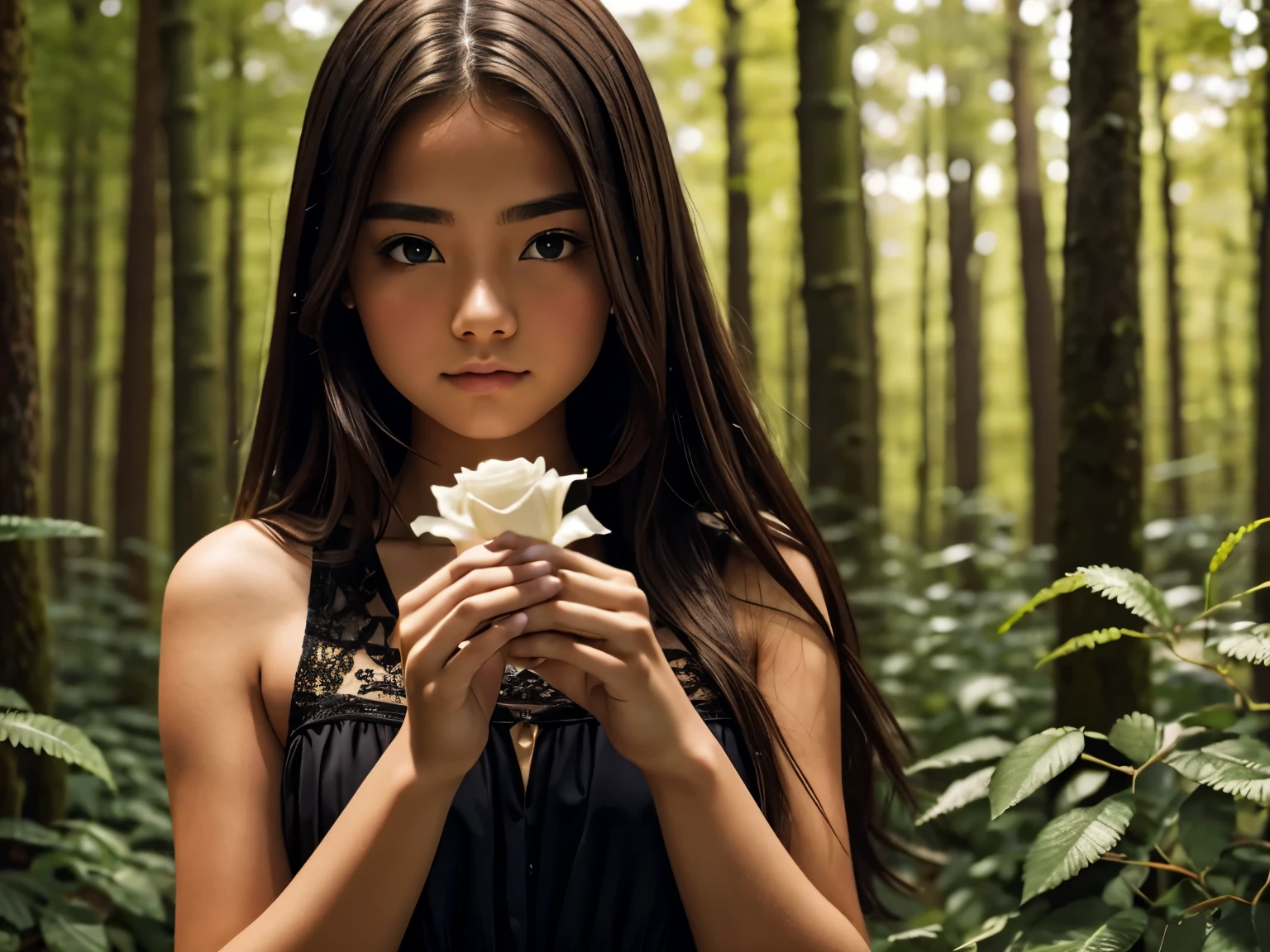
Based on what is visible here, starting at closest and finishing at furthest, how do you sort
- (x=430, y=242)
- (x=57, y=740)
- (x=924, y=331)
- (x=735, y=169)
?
(x=430, y=242)
(x=57, y=740)
(x=735, y=169)
(x=924, y=331)

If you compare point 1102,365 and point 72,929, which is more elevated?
point 1102,365

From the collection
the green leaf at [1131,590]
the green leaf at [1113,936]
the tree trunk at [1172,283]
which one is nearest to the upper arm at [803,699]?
the green leaf at [1113,936]

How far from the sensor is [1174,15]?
8664 millimetres

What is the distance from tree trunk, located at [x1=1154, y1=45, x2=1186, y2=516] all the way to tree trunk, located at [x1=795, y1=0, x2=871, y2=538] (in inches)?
218

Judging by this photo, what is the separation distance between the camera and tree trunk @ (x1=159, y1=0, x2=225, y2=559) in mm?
6402

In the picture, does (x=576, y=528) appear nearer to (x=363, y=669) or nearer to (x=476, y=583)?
(x=476, y=583)

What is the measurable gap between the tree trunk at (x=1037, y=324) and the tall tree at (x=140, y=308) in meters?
6.17

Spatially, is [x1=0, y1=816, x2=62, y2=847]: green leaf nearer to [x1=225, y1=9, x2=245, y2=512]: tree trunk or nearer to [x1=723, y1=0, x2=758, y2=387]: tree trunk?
[x1=723, y1=0, x2=758, y2=387]: tree trunk

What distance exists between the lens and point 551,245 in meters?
1.96

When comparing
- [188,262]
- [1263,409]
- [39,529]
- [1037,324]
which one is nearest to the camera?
[39,529]

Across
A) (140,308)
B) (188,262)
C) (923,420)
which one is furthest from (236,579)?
(923,420)

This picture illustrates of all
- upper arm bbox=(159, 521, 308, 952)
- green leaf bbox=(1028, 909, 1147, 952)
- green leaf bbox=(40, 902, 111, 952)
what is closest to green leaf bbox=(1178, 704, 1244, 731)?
green leaf bbox=(1028, 909, 1147, 952)

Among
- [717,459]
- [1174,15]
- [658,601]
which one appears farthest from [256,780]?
[1174,15]

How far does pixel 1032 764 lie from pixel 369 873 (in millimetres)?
1184
